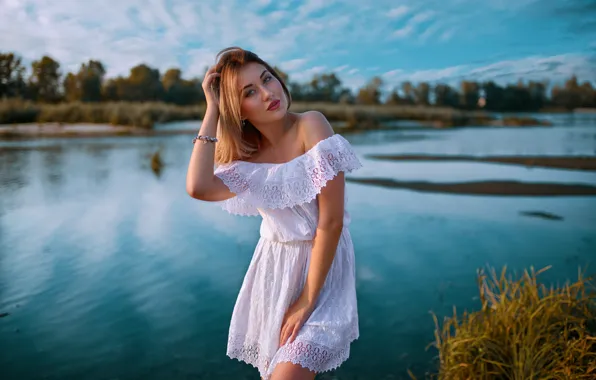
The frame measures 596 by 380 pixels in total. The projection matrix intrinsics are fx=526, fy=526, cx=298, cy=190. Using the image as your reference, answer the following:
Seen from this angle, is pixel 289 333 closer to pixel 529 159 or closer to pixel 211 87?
pixel 211 87

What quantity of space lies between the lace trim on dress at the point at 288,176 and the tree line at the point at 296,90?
12.2 meters

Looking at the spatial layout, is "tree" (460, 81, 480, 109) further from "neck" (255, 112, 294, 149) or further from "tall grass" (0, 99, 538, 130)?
"neck" (255, 112, 294, 149)

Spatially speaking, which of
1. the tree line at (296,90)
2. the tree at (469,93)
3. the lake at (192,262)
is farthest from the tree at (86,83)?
the tree at (469,93)

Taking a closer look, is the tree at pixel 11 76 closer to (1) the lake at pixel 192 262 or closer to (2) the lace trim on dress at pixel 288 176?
(1) the lake at pixel 192 262

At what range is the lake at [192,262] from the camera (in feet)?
12.1

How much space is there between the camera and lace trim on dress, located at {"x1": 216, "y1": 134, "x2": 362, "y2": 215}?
133cm

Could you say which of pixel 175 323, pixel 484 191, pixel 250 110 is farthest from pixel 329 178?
pixel 484 191

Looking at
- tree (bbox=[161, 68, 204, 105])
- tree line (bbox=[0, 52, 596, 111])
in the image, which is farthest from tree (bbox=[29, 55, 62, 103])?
tree (bbox=[161, 68, 204, 105])

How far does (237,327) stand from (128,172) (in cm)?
1066

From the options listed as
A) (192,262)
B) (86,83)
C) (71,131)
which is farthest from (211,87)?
(71,131)

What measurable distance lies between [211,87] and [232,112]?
3.7 inches

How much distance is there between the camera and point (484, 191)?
8797mm

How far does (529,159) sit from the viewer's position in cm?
1167

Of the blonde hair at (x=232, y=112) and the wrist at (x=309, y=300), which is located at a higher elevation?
the blonde hair at (x=232, y=112)
